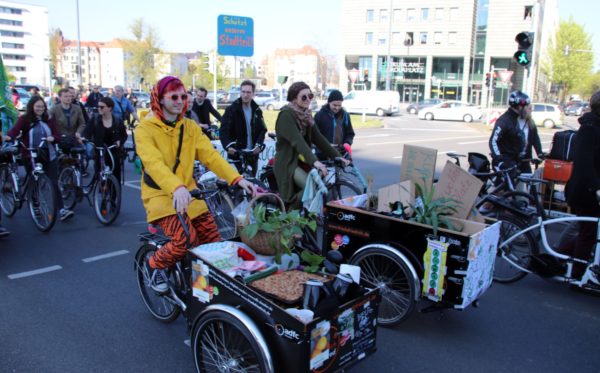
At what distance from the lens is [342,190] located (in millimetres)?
6645

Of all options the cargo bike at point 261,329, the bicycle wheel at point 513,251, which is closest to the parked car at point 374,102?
the bicycle wheel at point 513,251

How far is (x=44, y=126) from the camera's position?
6871 millimetres

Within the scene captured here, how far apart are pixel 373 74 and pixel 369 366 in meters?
65.4

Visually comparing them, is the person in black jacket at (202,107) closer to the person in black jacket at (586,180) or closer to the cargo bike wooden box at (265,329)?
the person in black jacket at (586,180)

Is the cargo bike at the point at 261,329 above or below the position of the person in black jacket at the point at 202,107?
below

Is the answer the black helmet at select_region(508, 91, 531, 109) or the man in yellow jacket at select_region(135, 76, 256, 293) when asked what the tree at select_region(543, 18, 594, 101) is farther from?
the man in yellow jacket at select_region(135, 76, 256, 293)

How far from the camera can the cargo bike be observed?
8.07 feet

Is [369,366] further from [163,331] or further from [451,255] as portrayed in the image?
[163,331]

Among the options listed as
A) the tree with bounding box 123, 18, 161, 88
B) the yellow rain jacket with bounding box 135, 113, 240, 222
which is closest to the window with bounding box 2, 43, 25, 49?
the tree with bounding box 123, 18, 161, 88

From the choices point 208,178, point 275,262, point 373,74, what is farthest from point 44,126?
point 373,74

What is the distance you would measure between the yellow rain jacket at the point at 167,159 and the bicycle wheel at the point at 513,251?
2880mm

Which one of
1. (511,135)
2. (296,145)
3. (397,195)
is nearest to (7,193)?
(296,145)

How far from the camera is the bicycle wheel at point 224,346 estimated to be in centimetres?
257

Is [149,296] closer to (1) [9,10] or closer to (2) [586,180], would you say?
(2) [586,180]
